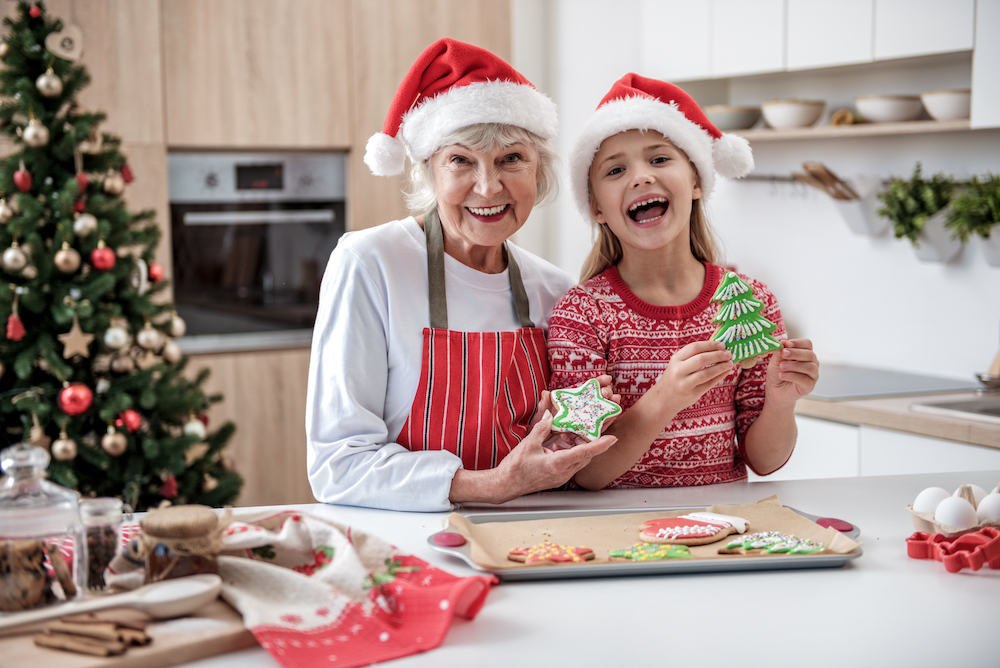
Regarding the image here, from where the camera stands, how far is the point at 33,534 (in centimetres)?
97

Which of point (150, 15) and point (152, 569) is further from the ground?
point (150, 15)

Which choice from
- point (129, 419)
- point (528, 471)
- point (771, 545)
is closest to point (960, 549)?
point (771, 545)

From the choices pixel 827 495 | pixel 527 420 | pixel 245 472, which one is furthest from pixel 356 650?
pixel 245 472

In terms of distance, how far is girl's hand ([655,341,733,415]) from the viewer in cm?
143

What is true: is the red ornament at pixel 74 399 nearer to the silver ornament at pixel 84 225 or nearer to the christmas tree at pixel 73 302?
the christmas tree at pixel 73 302

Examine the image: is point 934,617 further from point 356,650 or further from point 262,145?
point 262,145

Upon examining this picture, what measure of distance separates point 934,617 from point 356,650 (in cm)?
64

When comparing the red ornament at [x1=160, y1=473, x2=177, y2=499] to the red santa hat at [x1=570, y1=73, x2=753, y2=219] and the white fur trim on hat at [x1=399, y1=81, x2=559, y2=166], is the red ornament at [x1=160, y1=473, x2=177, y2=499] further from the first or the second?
the red santa hat at [x1=570, y1=73, x2=753, y2=219]

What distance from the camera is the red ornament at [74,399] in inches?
91.0

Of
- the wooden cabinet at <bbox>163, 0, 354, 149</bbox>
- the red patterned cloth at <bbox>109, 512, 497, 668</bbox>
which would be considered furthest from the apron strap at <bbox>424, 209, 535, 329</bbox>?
the wooden cabinet at <bbox>163, 0, 354, 149</bbox>

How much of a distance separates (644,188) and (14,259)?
5.20 ft

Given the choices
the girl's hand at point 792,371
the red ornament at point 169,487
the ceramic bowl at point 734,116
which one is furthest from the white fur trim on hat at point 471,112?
the ceramic bowl at point 734,116

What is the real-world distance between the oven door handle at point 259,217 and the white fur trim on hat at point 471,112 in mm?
1854

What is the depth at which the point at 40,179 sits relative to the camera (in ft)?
7.79
